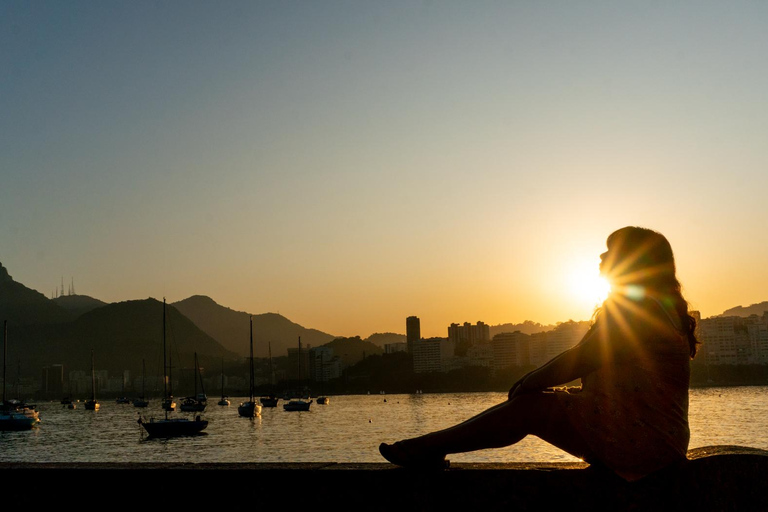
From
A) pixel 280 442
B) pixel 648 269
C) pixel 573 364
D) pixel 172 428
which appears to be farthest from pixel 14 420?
pixel 648 269

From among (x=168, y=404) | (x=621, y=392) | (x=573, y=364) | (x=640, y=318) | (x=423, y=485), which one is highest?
(x=640, y=318)

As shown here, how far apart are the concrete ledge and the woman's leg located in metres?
0.11

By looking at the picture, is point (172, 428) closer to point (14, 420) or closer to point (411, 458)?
→ point (14, 420)

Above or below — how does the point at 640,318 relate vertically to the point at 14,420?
above

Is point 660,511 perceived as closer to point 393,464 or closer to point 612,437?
point 612,437

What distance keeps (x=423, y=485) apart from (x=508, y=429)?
0.49 metres

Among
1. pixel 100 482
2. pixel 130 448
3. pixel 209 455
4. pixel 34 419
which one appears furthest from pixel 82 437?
pixel 100 482

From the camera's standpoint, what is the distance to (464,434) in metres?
3.39

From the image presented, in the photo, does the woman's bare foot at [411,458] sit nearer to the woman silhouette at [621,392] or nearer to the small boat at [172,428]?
the woman silhouette at [621,392]

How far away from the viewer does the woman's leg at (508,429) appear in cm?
336

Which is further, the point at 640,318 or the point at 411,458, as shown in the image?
the point at 411,458

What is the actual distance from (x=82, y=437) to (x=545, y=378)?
7830 cm

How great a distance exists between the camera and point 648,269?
345cm

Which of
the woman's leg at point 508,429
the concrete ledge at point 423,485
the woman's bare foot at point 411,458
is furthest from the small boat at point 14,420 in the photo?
the woman's leg at point 508,429
